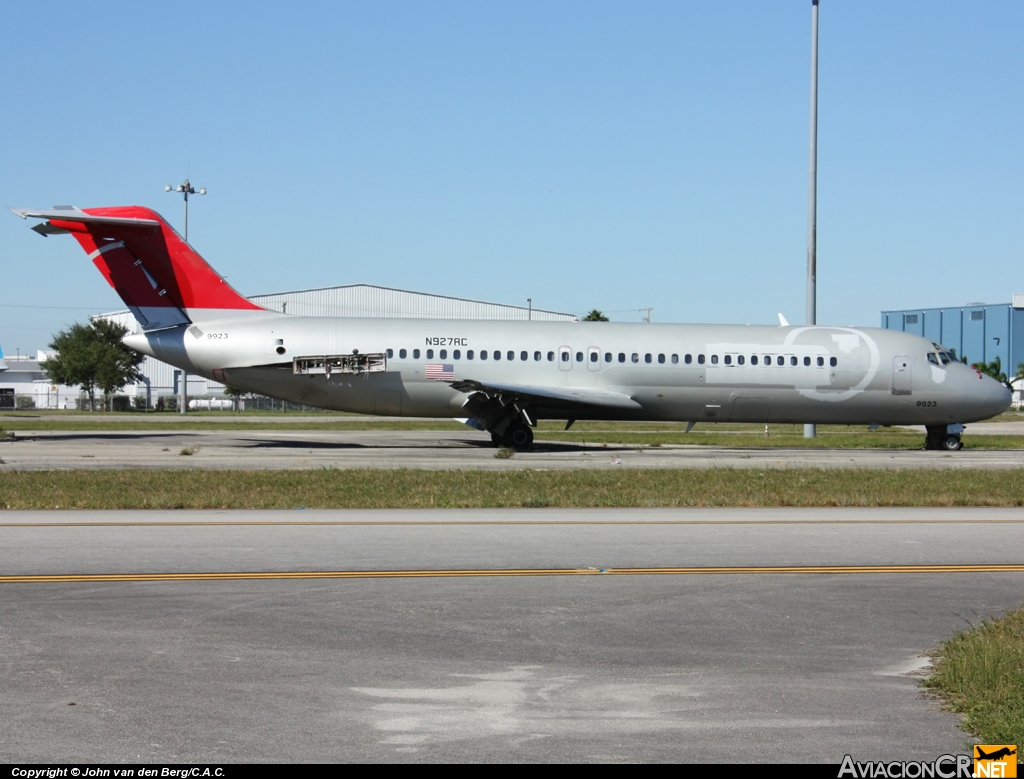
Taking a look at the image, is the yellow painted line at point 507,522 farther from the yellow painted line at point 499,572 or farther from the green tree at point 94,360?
the green tree at point 94,360

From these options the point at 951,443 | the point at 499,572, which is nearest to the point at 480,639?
the point at 499,572

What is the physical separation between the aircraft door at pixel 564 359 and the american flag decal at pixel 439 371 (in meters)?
2.94

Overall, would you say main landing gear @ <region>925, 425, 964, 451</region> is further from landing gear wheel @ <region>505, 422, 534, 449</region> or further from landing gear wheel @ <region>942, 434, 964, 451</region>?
landing gear wheel @ <region>505, 422, 534, 449</region>

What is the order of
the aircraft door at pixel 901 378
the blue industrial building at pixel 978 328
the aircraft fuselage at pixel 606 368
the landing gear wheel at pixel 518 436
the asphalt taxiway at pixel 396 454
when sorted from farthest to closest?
the blue industrial building at pixel 978 328 < the aircraft door at pixel 901 378 < the aircraft fuselage at pixel 606 368 < the landing gear wheel at pixel 518 436 < the asphalt taxiway at pixel 396 454

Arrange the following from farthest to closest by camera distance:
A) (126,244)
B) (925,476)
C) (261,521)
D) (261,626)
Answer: (126,244) → (925,476) → (261,521) → (261,626)

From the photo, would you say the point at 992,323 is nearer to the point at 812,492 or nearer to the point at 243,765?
the point at 812,492

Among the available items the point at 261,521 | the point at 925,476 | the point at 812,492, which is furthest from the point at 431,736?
the point at 925,476

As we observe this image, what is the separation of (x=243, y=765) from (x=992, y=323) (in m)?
136

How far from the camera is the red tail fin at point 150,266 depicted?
30.1 meters

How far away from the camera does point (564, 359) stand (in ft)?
103

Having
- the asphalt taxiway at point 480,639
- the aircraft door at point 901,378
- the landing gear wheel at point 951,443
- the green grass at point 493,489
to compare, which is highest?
the aircraft door at point 901,378

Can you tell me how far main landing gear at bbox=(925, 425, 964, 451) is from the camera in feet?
107

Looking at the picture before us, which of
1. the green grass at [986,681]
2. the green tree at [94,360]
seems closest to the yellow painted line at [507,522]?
the green grass at [986,681]

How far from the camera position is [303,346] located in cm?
3081
